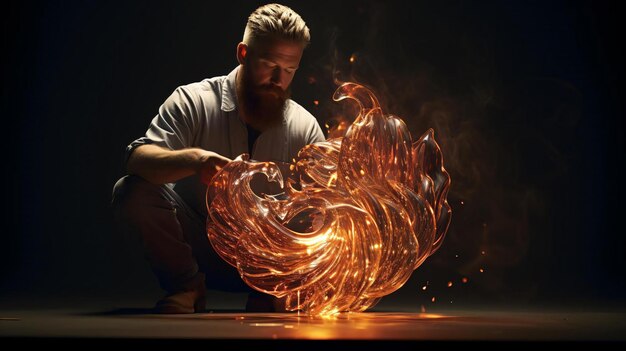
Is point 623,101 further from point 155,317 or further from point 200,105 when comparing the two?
point 155,317

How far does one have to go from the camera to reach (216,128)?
4.29 m

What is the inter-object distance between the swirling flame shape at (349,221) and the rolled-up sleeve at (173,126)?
44cm

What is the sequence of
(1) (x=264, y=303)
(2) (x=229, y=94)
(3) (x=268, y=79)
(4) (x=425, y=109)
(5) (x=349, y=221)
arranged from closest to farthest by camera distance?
1. (5) (x=349, y=221)
2. (3) (x=268, y=79)
3. (1) (x=264, y=303)
4. (2) (x=229, y=94)
5. (4) (x=425, y=109)

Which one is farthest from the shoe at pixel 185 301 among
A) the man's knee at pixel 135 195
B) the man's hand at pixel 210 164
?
the man's hand at pixel 210 164

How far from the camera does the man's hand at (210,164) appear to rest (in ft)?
12.3

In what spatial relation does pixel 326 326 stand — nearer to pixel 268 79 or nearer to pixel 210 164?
pixel 210 164

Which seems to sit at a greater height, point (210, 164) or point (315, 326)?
point (210, 164)

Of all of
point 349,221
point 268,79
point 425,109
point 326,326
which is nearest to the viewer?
point 326,326

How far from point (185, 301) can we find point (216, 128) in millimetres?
751

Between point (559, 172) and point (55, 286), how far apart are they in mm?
2937

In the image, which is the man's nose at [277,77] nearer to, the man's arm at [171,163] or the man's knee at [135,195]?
the man's arm at [171,163]

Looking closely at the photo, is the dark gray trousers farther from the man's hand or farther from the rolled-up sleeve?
the man's hand

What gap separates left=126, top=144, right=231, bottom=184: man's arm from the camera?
376cm

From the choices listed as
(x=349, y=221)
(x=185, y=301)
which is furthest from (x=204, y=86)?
(x=349, y=221)
